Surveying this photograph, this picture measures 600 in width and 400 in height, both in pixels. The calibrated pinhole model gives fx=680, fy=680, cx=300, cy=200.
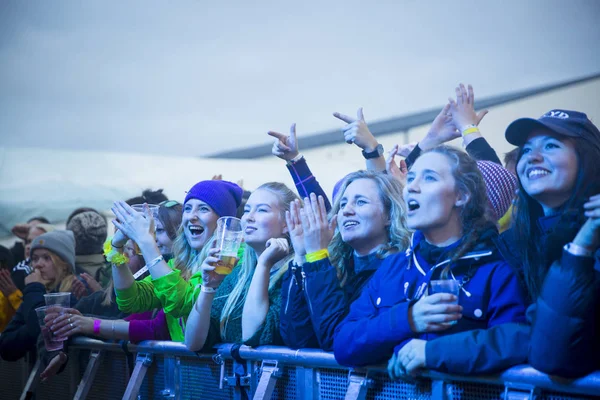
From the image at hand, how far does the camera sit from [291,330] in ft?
8.20

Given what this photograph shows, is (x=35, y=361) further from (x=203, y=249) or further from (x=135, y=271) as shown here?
(x=203, y=249)

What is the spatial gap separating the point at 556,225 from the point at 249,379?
4.44 ft

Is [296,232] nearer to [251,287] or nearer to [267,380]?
[251,287]

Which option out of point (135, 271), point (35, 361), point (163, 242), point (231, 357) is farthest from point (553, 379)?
point (35, 361)

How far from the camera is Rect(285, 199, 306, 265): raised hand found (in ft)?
8.19

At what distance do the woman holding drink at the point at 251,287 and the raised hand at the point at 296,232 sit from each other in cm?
20

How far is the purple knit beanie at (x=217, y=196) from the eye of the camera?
3.52 m

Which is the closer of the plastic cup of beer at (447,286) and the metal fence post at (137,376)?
the plastic cup of beer at (447,286)

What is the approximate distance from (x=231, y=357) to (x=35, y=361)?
2.10m

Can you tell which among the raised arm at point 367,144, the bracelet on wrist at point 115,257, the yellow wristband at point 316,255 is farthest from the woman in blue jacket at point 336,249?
the bracelet on wrist at point 115,257

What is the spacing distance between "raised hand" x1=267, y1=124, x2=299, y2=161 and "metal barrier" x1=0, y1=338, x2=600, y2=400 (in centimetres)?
Result: 91

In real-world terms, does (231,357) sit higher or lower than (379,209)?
lower

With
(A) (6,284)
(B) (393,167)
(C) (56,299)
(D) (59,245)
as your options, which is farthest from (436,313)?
(A) (6,284)

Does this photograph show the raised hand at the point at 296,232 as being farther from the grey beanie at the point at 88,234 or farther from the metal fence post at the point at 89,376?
the grey beanie at the point at 88,234
